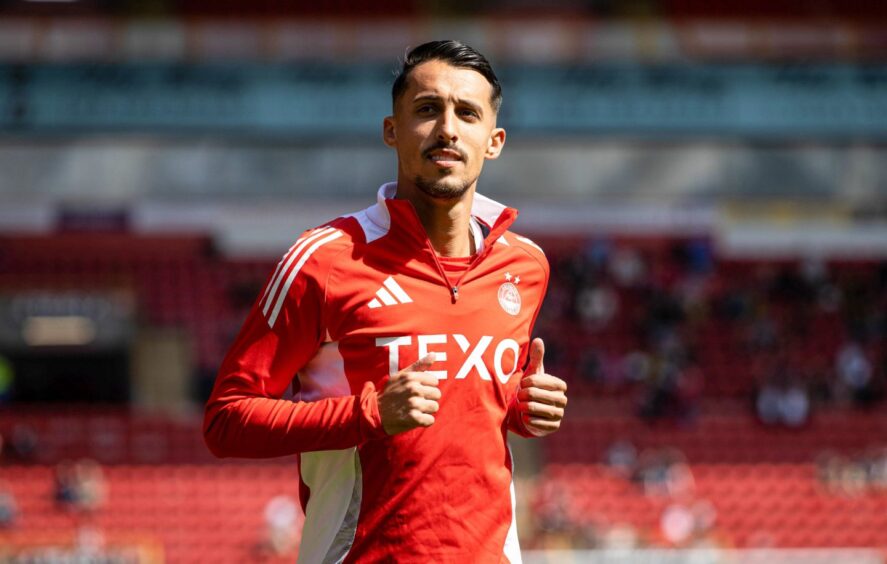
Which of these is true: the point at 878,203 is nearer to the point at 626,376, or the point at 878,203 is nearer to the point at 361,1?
the point at 626,376

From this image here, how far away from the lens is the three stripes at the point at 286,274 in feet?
7.72

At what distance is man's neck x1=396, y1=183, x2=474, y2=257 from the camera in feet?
8.24

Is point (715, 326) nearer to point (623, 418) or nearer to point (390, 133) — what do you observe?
point (623, 418)

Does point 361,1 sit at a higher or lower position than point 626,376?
higher

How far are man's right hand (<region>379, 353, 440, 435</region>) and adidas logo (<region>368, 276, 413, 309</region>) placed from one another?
0.18 meters

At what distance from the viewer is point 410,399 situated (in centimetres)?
220

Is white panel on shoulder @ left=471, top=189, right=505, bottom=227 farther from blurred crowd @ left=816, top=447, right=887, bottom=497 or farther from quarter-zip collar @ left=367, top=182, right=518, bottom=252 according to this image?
blurred crowd @ left=816, top=447, right=887, bottom=497

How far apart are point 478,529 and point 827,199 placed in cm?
1323

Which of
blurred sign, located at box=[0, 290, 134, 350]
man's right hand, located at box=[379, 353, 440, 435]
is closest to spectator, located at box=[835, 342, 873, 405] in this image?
blurred sign, located at box=[0, 290, 134, 350]

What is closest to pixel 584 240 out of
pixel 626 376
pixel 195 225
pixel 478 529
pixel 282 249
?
pixel 626 376

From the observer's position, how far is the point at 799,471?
16.0 m

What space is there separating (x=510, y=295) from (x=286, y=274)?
449mm

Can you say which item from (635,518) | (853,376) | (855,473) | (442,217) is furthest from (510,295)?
(853,376)

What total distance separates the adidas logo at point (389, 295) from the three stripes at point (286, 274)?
137 mm
